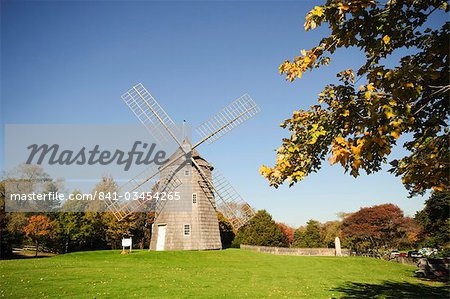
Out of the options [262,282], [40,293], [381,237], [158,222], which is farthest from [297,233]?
[40,293]

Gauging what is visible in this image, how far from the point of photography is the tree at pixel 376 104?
370 centimetres

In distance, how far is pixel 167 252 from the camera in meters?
25.7

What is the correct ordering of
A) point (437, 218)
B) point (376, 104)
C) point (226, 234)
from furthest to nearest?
point (226, 234) < point (437, 218) < point (376, 104)

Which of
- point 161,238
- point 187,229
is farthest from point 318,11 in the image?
point 161,238

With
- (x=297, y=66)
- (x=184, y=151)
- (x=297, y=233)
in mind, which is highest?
(x=184, y=151)

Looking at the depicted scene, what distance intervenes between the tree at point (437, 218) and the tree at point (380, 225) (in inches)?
382

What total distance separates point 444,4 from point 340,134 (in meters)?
2.63

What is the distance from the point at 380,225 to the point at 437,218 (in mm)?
13451

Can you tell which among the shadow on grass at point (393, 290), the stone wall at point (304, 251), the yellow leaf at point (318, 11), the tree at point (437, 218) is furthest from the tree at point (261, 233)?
the yellow leaf at point (318, 11)

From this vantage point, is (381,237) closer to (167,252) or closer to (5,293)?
(167,252)

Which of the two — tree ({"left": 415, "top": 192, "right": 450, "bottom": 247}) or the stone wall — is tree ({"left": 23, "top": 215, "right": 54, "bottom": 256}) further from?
tree ({"left": 415, "top": 192, "right": 450, "bottom": 247})

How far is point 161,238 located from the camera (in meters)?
28.1

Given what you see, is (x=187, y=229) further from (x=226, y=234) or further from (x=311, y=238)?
(x=311, y=238)

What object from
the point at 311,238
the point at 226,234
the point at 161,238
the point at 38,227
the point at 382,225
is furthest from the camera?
the point at 311,238
